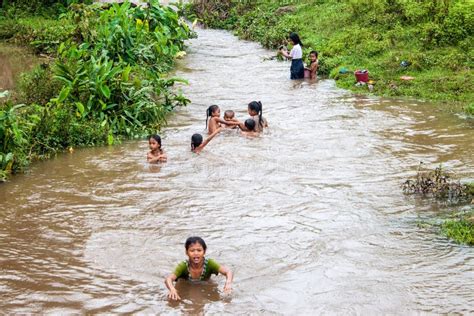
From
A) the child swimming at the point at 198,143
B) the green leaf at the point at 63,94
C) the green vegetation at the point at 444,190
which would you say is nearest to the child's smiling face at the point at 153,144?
the child swimming at the point at 198,143

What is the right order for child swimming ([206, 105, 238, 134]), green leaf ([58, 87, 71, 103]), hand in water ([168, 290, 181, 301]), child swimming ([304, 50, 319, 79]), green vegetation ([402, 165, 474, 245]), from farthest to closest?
child swimming ([304, 50, 319, 79]), child swimming ([206, 105, 238, 134]), green leaf ([58, 87, 71, 103]), green vegetation ([402, 165, 474, 245]), hand in water ([168, 290, 181, 301])

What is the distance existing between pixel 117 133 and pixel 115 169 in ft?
5.94

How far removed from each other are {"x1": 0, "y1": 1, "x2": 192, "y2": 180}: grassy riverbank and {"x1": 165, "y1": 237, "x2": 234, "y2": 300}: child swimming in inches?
165

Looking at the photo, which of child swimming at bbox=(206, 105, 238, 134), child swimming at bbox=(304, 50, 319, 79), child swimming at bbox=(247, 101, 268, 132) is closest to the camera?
child swimming at bbox=(206, 105, 238, 134)

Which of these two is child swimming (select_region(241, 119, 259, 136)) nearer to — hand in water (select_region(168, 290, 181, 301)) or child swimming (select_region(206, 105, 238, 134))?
child swimming (select_region(206, 105, 238, 134))

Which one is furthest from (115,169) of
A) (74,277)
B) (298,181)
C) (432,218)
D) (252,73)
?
(252,73)

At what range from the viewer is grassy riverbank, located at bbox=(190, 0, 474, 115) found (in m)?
14.9

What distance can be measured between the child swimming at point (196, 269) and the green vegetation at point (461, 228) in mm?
2487

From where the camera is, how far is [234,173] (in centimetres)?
1037

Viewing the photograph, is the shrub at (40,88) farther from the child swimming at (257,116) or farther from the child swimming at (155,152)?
the child swimming at (257,116)

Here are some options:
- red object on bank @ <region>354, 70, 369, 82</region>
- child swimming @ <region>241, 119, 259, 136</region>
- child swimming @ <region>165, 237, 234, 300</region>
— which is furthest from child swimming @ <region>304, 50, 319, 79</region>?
child swimming @ <region>165, 237, 234, 300</region>

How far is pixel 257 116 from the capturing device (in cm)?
1266

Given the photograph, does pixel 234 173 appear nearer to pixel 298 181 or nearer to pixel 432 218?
pixel 298 181

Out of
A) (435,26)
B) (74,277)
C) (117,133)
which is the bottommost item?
(74,277)
